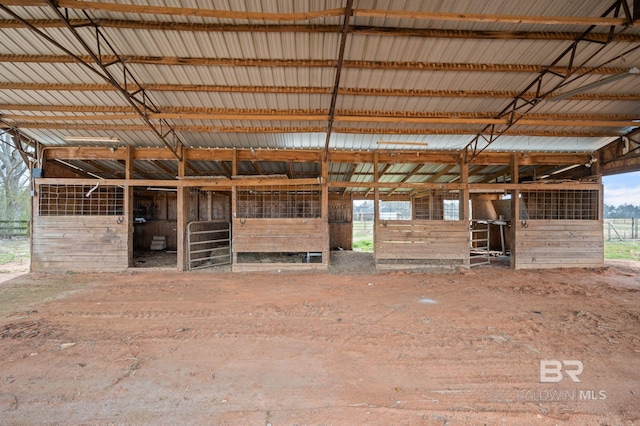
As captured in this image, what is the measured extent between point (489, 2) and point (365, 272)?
635 centimetres

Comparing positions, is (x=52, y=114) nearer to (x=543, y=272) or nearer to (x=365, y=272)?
(x=365, y=272)

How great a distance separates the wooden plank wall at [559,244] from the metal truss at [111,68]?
10.8 metres

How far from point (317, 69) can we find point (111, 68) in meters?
4.11

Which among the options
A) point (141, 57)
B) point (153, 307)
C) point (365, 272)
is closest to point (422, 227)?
point (365, 272)

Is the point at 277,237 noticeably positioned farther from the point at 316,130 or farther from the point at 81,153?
the point at 81,153

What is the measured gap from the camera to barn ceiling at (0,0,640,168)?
397 cm

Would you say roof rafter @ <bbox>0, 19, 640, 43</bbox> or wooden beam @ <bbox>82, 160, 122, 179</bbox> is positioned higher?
roof rafter @ <bbox>0, 19, 640, 43</bbox>

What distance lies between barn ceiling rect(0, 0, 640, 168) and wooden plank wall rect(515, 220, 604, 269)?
2683mm

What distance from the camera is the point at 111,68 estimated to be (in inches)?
205

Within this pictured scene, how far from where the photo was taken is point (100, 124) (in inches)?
276

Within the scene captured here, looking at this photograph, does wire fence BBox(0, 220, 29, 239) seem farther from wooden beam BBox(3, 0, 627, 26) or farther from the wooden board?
wooden beam BBox(3, 0, 627, 26)

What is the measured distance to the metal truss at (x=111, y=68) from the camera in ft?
12.0

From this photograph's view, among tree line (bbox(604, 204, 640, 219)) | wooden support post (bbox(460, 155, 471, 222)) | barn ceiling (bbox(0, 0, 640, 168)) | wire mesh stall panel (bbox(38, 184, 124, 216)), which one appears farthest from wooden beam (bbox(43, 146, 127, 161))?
tree line (bbox(604, 204, 640, 219))

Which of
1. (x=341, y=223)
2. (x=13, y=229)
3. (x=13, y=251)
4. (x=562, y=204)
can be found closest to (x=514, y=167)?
(x=562, y=204)
